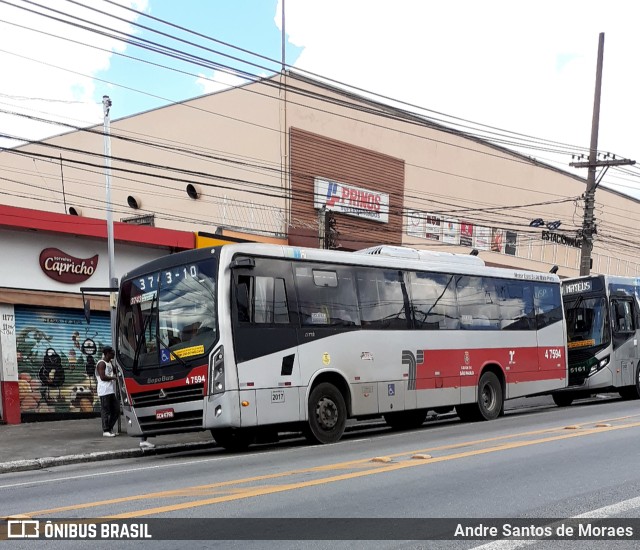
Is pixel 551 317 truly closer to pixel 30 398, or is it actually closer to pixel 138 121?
pixel 30 398

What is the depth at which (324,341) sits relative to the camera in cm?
1438

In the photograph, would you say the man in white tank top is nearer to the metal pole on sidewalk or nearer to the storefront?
the metal pole on sidewalk

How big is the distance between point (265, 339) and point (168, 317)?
61.6 inches

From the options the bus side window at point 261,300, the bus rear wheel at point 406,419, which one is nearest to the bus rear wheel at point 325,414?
the bus side window at point 261,300

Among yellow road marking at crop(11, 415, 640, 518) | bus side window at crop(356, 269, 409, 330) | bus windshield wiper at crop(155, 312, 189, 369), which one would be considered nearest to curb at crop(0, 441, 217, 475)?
bus windshield wiper at crop(155, 312, 189, 369)

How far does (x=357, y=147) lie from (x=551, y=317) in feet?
50.6

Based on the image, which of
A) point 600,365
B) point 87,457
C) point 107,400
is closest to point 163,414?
point 87,457

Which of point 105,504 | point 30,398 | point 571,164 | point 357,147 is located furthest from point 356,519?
point 357,147

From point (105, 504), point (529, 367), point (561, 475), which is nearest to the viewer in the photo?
point (105, 504)

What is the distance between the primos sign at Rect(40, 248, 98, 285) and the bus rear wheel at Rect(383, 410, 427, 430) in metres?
8.60

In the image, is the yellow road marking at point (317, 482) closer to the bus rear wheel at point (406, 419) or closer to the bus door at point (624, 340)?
the bus rear wheel at point (406, 419)

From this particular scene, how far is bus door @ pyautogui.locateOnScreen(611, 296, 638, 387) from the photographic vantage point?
2241cm

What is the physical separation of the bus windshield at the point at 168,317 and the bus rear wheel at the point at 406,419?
5699 millimetres

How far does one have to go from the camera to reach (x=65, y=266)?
20875 millimetres
